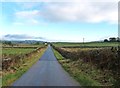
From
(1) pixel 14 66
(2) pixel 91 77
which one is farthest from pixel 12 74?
(1) pixel 14 66

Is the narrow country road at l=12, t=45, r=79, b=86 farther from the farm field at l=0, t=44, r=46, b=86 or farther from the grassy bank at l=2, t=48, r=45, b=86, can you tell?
the farm field at l=0, t=44, r=46, b=86

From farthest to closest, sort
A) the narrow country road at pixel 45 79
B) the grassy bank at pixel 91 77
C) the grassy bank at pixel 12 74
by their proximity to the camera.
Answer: the grassy bank at pixel 12 74 → the grassy bank at pixel 91 77 → the narrow country road at pixel 45 79

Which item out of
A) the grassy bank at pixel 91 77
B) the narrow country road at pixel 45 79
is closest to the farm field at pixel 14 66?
the narrow country road at pixel 45 79

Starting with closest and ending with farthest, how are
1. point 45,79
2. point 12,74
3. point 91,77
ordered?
1. point 45,79
2. point 91,77
3. point 12,74

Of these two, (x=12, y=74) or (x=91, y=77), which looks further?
(x=12, y=74)

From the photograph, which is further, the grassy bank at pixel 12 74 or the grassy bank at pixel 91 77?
the grassy bank at pixel 12 74

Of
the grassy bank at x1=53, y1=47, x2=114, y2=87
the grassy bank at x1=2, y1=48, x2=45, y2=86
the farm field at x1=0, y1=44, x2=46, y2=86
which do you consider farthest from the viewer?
the farm field at x1=0, y1=44, x2=46, y2=86

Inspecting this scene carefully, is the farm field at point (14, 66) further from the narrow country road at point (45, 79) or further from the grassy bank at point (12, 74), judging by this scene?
the narrow country road at point (45, 79)

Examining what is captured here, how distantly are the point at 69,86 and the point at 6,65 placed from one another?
12927 mm

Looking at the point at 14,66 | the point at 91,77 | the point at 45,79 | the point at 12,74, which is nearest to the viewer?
the point at 45,79

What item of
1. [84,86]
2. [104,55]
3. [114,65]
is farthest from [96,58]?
[84,86]

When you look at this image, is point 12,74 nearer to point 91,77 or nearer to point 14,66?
point 91,77

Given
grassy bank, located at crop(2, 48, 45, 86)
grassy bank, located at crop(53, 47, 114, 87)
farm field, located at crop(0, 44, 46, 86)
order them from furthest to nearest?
1. farm field, located at crop(0, 44, 46, 86)
2. grassy bank, located at crop(2, 48, 45, 86)
3. grassy bank, located at crop(53, 47, 114, 87)

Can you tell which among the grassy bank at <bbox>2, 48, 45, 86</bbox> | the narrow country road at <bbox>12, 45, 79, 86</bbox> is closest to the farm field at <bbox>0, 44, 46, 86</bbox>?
the grassy bank at <bbox>2, 48, 45, 86</bbox>
